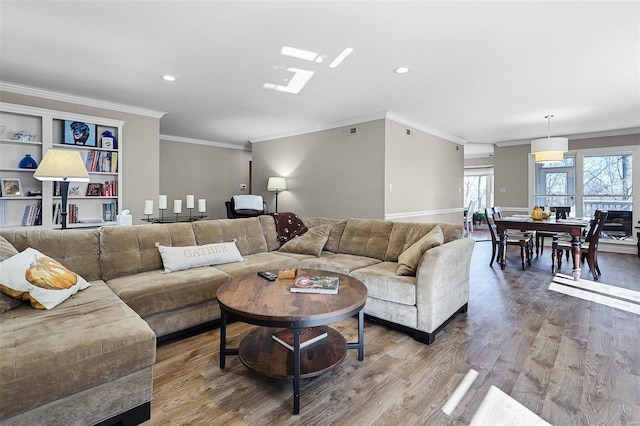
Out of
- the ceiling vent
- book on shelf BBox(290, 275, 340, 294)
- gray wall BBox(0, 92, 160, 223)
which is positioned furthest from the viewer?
the ceiling vent

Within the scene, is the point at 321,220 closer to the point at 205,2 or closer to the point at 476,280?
the point at 476,280

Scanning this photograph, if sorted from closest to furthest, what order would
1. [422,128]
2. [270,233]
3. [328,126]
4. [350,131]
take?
1. [270,233]
2. [350,131]
3. [328,126]
4. [422,128]

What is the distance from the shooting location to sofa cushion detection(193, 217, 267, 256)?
322 centimetres

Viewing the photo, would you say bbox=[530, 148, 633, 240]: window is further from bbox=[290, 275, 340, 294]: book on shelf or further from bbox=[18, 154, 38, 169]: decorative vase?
bbox=[18, 154, 38, 169]: decorative vase

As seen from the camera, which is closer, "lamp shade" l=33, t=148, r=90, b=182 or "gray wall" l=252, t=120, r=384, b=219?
"lamp shade" l=33, t=148, r=90, b=182

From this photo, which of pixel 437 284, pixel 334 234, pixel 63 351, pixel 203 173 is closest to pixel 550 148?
pixel 334 234

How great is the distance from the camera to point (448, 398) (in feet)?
5.65

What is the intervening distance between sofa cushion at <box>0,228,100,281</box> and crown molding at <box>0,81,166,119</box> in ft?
8.32

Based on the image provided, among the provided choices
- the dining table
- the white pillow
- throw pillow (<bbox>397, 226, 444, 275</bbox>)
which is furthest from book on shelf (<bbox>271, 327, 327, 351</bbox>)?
the dining table

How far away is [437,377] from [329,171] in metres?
4.12

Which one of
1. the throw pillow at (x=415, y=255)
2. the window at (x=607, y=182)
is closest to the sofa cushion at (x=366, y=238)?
the throw pillow at (x=415, y=255)

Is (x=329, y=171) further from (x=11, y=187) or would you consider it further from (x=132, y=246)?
(x=11, y=187)

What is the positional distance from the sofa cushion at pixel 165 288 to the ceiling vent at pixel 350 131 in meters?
3.41

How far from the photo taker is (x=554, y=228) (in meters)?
4.43
